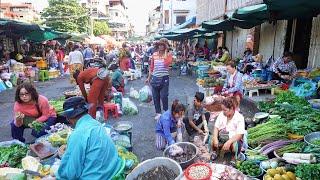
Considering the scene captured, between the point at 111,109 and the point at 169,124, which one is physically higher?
the point at 169,124

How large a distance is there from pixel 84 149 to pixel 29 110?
11.3ft

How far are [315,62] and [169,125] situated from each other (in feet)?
18.3

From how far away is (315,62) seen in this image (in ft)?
28.6

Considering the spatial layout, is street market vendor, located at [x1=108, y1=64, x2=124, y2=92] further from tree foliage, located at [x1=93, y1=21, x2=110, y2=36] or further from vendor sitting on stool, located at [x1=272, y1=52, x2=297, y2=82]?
tree foliage, located at [x1=93, y1=21, x2=110, y2=36]

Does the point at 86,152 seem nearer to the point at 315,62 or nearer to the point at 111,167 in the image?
the point at 111,167

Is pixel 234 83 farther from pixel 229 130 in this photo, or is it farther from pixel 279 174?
pixel 279 174

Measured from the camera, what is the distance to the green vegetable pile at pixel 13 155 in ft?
15.2

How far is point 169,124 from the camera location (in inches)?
214

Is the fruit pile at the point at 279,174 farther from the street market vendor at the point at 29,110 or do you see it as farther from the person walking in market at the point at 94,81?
the person walking in market at the point at 94,81

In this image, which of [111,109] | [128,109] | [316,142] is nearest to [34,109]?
[111,109]

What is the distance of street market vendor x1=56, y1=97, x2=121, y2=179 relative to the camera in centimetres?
285

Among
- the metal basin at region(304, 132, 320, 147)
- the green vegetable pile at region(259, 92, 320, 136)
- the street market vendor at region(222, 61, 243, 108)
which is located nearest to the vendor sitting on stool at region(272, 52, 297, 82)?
the green vegetable pile at region(259, 92, 320, 136)

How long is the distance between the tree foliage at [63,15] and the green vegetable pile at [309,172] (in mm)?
41254

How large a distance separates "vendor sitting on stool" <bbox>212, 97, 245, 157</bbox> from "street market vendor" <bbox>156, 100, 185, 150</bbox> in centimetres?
76
